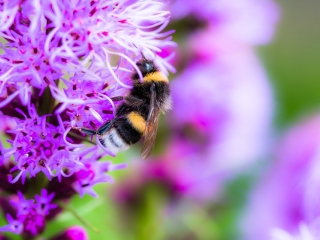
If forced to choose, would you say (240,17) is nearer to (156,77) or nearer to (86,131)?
(156,77)

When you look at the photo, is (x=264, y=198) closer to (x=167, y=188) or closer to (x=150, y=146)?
(x=167, y=188)

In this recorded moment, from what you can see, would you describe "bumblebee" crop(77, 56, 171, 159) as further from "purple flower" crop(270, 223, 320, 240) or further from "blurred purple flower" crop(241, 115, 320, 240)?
"blurred purple flower" crop(241, 115, 320, 240)

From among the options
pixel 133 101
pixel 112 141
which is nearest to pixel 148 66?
pixel 133 101

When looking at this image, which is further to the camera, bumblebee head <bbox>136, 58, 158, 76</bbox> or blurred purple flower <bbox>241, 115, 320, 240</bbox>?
blurred purple flower <bbox>241, 115, 320, 240</bbox>

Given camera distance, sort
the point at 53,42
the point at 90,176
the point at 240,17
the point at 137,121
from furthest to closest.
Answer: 1. the point at 240,17
2. the point at 137,121
3. the point at 90,176
4. the point at 53,42

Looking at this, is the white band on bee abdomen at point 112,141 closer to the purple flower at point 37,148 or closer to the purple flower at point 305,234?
the purple flower at point 37,148

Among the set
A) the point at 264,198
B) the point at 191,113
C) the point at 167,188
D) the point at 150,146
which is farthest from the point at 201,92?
the point at 150,146

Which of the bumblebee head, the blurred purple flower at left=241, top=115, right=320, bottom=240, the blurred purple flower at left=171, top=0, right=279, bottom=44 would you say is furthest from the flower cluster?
the blurred purple flower at left=171, top=0, right=279, bottom=44
